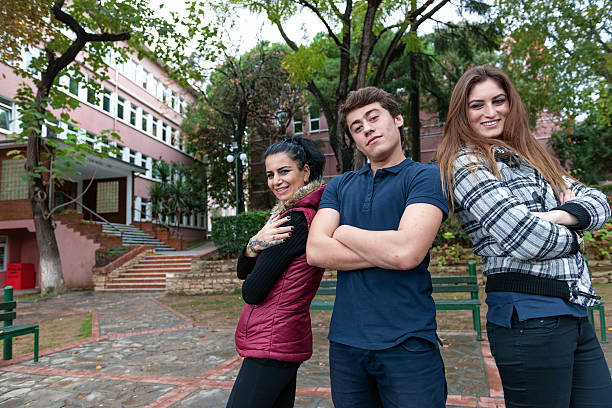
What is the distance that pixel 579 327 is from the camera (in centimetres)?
146

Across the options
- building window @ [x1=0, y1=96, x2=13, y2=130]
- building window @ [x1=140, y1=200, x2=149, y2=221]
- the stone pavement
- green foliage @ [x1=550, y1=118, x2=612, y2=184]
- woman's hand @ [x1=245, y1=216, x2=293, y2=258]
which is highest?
building window @ [x1=0, y1=96, x2=13, y2=130]

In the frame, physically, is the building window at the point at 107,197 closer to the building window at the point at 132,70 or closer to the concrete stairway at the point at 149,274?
the concrete stairway at the point at 149,274

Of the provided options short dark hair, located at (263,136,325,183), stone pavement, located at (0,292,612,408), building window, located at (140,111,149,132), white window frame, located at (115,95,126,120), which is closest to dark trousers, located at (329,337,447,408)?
short dark hair, located at (263,136,325,183)

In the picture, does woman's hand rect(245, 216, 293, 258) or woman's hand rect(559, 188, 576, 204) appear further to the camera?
woman's hand rect(245, 216, 293, 258)

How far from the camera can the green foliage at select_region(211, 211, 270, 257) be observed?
512 inches

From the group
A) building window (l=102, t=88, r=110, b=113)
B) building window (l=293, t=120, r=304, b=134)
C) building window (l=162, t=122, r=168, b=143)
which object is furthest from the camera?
building window (l=162, t=122, r=168, b=143)

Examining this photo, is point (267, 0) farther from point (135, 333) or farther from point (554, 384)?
point (554, 384)

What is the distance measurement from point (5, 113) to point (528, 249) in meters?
22.1

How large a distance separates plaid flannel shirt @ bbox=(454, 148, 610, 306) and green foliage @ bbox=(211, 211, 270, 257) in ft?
37.7

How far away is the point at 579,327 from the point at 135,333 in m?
7.29

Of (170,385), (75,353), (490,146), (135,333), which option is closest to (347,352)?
(490,146)

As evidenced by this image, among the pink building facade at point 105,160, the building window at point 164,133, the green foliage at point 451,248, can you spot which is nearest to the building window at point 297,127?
the pink building facade at point 105,160

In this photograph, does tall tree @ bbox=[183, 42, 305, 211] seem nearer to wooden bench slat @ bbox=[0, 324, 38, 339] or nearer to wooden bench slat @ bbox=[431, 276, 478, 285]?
wooden bench slat @ bbox=[0, 324, 38, 339]

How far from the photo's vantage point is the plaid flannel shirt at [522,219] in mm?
1422
